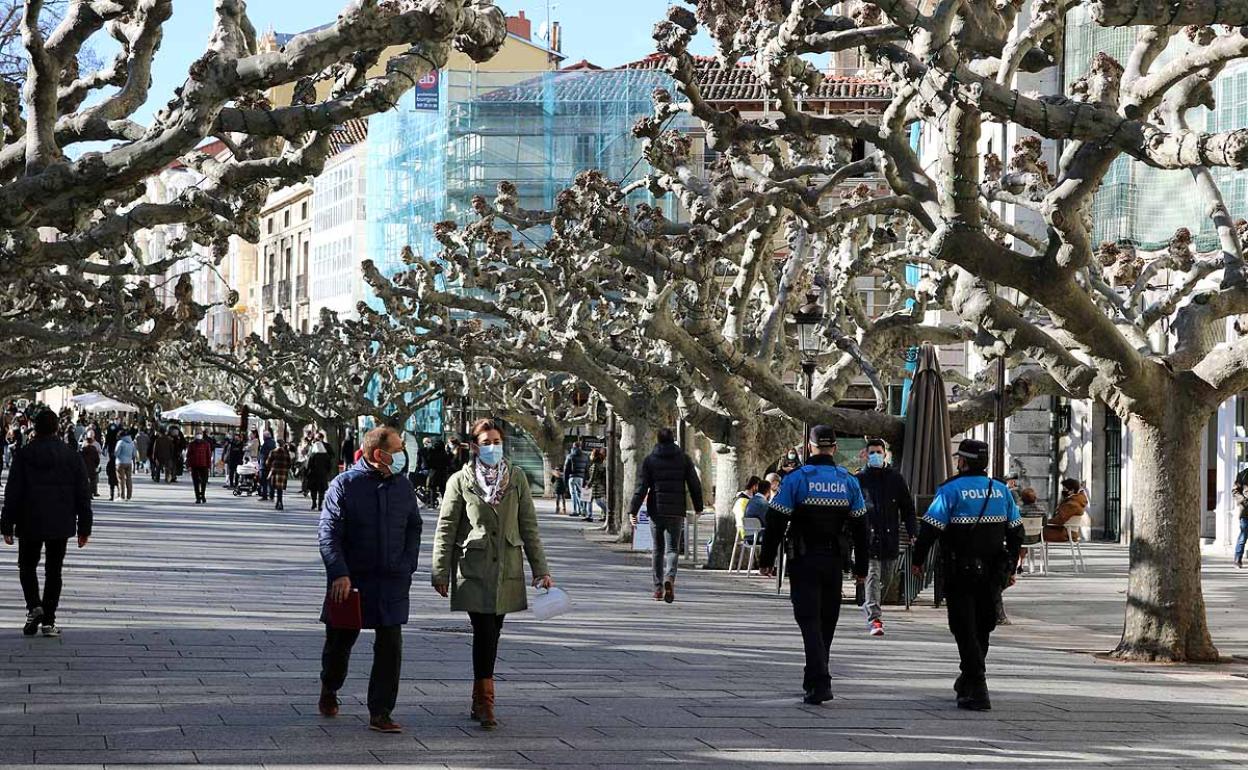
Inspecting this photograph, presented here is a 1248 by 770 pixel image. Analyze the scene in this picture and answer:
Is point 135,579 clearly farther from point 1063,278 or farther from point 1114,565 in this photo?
point 1114,565

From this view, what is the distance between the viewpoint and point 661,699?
11.7 m

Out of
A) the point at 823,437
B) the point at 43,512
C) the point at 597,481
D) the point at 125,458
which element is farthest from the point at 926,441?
the point at 125,458

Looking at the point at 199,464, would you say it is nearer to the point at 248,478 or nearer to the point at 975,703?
the point at 248,478

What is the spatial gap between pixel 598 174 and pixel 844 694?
44.9 feet

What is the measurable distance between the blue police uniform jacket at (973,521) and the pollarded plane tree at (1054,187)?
2.16 meters

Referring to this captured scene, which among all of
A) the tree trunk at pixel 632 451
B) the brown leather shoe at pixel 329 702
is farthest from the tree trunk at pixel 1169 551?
the tree trunk at pixel 632 451

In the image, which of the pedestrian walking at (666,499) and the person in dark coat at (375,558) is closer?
the person in dark coat at (375,558)

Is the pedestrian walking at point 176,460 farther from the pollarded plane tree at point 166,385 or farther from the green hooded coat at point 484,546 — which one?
the green hooded coat at point 484,546

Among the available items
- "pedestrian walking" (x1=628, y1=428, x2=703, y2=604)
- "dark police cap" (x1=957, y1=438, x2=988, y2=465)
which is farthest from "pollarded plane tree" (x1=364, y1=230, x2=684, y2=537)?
"dark police cap" (x1=957, y1=438, x2=988, y2=465)

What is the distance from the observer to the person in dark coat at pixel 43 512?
14633mm

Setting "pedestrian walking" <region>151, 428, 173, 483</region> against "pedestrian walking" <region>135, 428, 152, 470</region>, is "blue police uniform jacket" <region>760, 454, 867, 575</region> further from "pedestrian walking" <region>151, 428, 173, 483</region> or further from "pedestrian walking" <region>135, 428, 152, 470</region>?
"pedestrian walking" <region>135, 428, 152, 470</region>

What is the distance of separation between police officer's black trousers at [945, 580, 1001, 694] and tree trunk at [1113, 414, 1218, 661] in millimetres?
3782

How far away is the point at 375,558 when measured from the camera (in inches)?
403

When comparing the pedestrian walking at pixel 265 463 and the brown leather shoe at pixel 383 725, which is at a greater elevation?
the pedestrian walking at pixel 265 463
